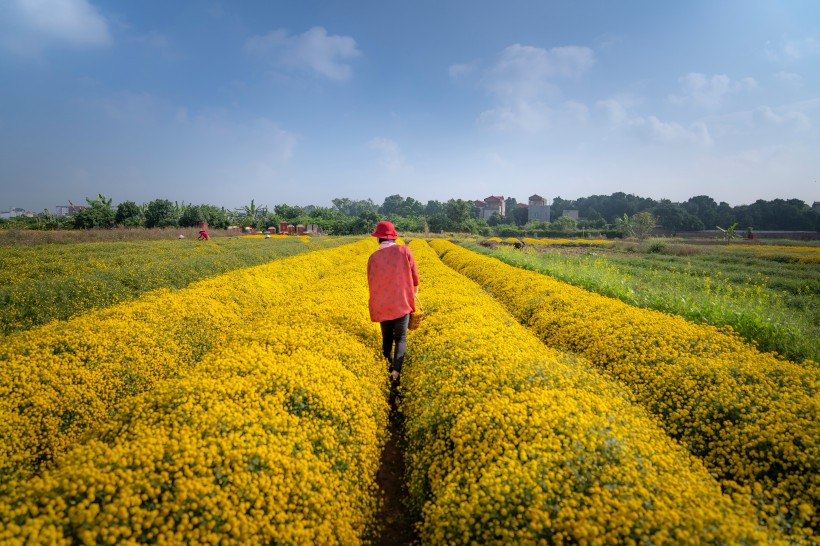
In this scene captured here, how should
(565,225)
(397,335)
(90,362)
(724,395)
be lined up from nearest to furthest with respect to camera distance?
(724,395), (90,362), (397,335), (565,225)

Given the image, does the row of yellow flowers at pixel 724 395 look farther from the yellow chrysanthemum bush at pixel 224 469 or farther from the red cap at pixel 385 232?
the red cap at pixel 385 232

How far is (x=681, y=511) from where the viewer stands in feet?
7.34

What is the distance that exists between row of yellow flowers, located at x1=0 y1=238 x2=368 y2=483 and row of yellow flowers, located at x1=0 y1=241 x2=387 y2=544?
155mm

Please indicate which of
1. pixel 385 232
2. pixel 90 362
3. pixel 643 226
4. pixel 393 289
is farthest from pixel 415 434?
pixel 643 226

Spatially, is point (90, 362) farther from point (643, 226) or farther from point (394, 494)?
point (643, 226)

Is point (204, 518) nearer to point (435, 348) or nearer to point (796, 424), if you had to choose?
point (435, 348)

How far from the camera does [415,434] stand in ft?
13.1

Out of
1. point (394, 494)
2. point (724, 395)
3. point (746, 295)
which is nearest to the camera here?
point (394, 494)

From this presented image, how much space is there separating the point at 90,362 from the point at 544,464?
6.17 m

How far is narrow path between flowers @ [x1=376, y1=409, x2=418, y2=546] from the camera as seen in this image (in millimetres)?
3225

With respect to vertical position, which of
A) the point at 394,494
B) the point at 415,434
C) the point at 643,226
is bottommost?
the point at 394,494

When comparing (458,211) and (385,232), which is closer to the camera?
(385,232)

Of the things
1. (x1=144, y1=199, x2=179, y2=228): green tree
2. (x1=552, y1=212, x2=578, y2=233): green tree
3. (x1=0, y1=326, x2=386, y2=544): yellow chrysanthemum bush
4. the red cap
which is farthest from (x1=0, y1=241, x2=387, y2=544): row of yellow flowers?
(x1=552, y1=212, x2=578, y2=233): green tree

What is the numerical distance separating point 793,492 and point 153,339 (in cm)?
823
